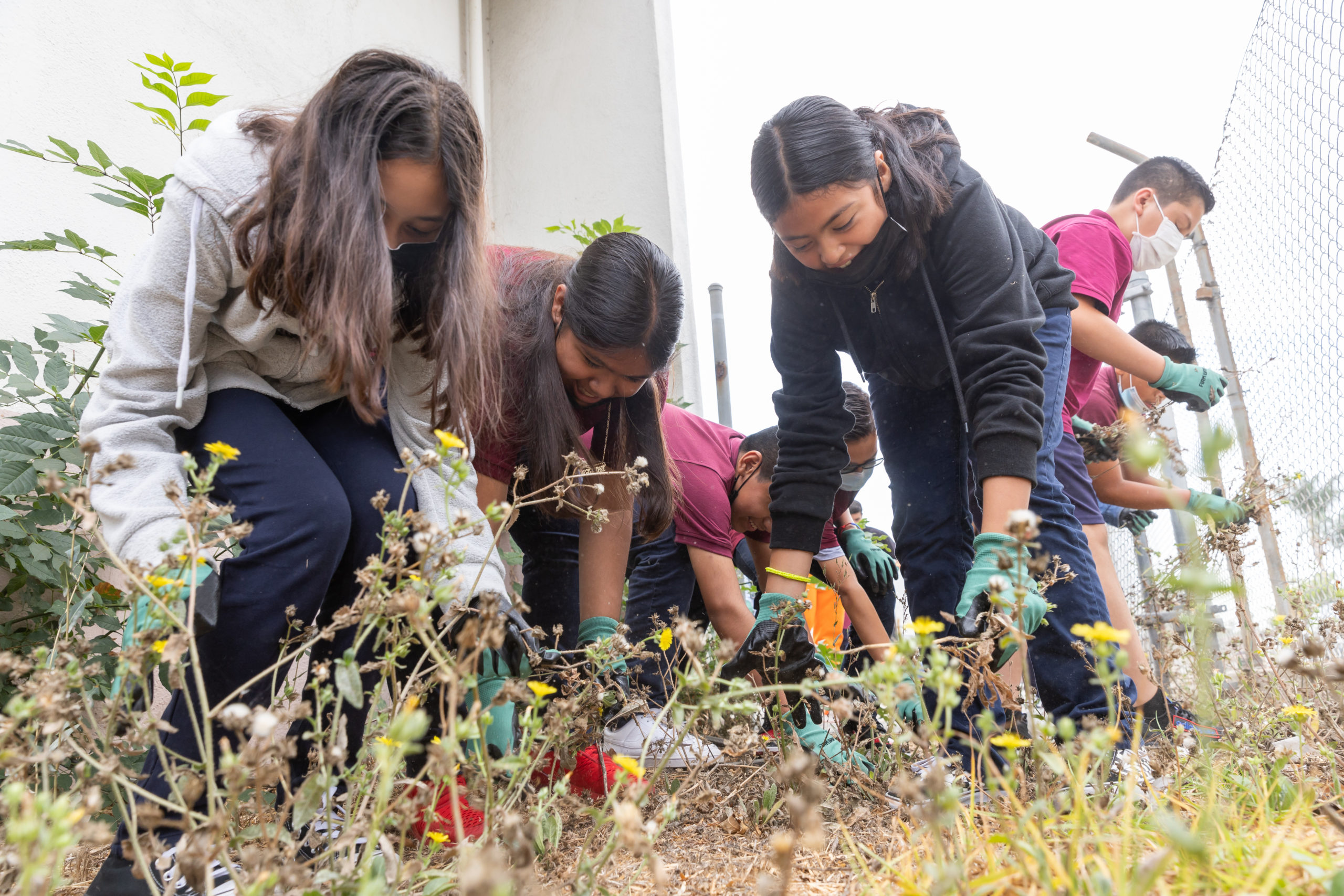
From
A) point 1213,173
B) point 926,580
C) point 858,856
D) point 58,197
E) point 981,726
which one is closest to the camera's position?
point 981,726

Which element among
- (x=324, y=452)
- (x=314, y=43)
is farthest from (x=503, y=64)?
(x=324, y=452)

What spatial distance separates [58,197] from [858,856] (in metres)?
2.60

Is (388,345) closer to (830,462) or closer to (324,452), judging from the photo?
(324,452)

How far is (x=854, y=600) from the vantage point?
3131mm

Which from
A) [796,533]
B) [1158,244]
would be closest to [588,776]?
[796,533]

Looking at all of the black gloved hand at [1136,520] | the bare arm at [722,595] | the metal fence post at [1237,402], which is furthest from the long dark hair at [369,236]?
the black gloved hand at [1136,520]

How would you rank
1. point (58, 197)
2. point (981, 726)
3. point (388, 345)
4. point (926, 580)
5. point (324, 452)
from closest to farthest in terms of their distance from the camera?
point (981, 726), point (388, 345), point (324, 452), point (926, 580), point (58, 197)

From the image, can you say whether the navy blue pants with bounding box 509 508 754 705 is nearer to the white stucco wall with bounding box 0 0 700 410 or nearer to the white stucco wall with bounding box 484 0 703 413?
the white stucco wall with bounding box 0 0 700 410

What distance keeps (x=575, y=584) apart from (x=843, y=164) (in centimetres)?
133

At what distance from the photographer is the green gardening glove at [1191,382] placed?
2.59 meters

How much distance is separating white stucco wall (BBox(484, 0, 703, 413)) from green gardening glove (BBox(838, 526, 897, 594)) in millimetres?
1297

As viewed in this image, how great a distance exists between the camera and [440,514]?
1.60 m

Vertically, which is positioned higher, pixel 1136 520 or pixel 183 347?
pixel 183 347

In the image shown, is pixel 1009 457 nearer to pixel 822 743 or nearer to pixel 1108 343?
pixel 822 743
